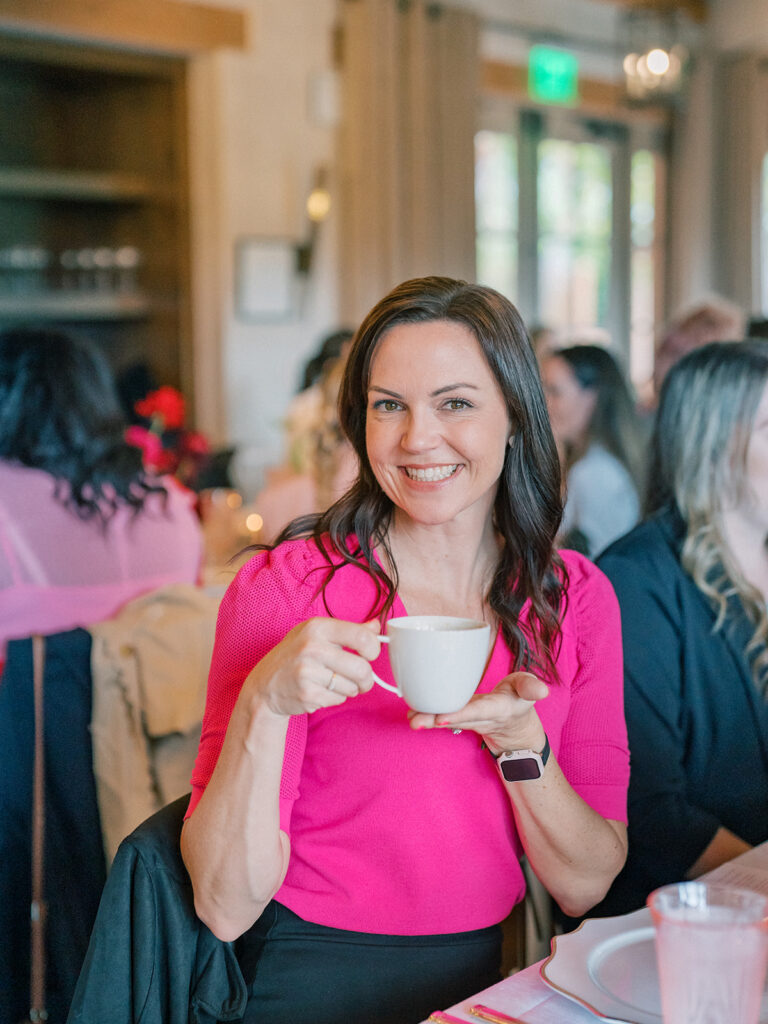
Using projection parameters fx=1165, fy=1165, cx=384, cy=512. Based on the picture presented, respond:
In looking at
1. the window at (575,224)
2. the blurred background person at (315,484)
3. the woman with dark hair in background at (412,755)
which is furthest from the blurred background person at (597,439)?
the window at (575,224)

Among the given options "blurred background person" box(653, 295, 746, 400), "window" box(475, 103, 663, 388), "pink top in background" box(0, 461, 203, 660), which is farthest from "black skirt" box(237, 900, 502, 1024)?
"window" box(475, 103, 663, 388)

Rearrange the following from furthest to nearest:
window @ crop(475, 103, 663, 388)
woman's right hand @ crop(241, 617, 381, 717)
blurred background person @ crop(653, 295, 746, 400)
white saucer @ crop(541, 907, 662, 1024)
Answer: window @ crop(475, 103, 663, 388)
blurred background person @ crop(653, 295, 746, 400)
woman's right hand @ crop(241, 617, 381, 717)
white saucer @ crop(541, 907, 662, 1024)

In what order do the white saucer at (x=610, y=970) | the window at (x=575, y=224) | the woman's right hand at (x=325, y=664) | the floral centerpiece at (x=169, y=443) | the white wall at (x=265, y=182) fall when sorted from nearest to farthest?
1. the white saucer at (x=610, y=970)
2. the woman's right hand at (x=325, y=664)
3. the floral centerpiece at (x=169, y=443)
4. the white wall at (x=265, y=182)
5. the window at (x=575, y=224)

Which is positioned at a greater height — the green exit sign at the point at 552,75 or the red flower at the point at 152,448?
the green exit sign at the point at 552,75

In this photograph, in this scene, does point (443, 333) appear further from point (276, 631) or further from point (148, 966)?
point (148, 966)

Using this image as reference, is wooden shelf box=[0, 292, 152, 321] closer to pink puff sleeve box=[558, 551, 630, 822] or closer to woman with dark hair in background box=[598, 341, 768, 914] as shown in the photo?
woman with dark hair in background box=[598, 341, 768, 914]

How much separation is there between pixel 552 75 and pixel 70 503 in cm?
537

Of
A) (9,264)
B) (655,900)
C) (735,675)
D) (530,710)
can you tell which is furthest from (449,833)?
(9,264)

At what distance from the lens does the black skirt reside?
1.31 meters

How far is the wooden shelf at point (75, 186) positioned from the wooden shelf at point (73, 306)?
1.47 feet

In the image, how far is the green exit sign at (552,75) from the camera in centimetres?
671

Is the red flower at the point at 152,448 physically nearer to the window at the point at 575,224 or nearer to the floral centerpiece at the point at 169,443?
the floral centerpiece at the point at 169,443

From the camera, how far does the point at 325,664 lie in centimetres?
105

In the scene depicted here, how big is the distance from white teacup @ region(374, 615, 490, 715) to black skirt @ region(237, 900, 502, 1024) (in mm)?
426
